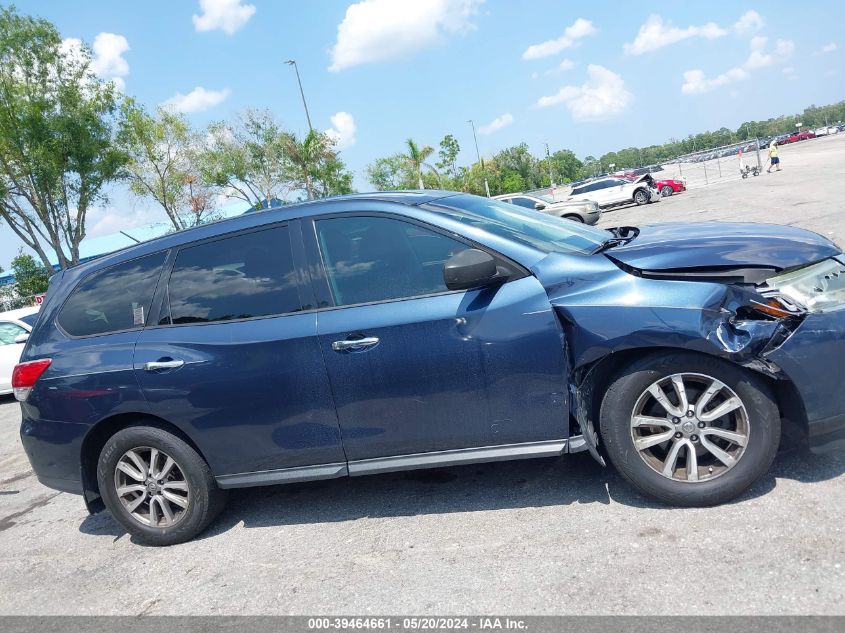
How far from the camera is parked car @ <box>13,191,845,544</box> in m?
3.35

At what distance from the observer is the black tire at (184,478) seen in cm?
418

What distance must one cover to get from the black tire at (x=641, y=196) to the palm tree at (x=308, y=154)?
2073 centimetres

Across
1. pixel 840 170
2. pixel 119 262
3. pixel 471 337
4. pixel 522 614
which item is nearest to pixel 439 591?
pixel 522 614

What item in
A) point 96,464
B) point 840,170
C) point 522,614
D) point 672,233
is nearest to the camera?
point 522,614

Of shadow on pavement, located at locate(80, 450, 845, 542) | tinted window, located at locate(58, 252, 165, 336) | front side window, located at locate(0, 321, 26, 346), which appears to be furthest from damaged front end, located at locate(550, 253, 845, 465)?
front side window, located at locate(0, 321, 26, 346)

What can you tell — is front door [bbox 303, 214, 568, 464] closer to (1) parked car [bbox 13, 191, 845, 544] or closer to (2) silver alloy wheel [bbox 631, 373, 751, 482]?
(1) parked car [bbox 13, 191, 845, 544]

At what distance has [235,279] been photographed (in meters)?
4.15

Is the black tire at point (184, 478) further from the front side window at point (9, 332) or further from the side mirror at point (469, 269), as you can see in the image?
the front side window at point (9, 332)

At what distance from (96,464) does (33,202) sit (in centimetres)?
2597

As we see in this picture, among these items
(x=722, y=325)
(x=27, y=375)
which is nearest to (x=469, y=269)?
(x=722, y=325)

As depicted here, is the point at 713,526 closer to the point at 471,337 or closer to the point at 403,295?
the point at 471,337

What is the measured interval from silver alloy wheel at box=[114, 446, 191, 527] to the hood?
298cm

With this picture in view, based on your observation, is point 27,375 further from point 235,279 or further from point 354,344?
point 354,344

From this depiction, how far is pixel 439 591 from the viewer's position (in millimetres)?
3188
